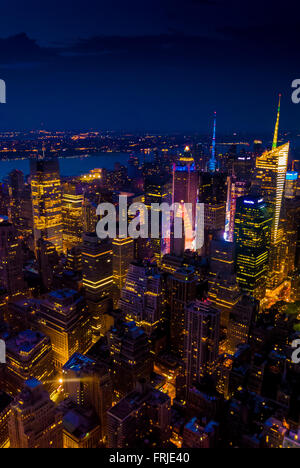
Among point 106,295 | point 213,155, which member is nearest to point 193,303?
point 106,295

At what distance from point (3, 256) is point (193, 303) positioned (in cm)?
889

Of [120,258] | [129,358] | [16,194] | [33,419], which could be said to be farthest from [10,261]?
[16,194]

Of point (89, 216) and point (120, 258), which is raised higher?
point (89, 216)

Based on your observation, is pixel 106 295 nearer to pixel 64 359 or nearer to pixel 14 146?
pixel 64 359

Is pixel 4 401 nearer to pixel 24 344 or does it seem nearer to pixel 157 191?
pixel 24 344

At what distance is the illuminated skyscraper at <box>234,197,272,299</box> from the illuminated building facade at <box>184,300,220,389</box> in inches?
255

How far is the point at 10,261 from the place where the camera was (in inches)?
646

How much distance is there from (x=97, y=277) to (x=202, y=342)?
6.00 m

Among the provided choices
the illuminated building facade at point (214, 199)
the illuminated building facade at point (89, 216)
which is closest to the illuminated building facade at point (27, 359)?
the illuminated building facade at point (89, 216)

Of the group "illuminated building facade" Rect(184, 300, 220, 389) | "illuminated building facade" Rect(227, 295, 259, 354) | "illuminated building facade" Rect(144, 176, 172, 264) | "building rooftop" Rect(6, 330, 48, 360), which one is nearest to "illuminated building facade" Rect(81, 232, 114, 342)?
"building rooftop" Rect(6, 330, 48, 360)

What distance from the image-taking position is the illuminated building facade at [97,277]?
51.8 feet

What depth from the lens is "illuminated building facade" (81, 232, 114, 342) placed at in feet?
51.8

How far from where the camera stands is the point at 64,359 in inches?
547

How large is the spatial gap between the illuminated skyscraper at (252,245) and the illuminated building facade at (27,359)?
32.5ft
